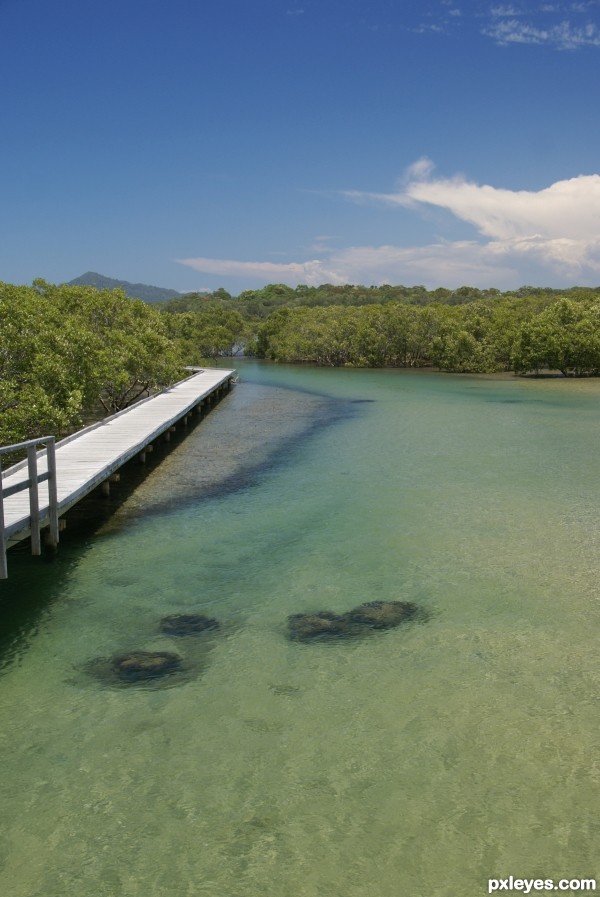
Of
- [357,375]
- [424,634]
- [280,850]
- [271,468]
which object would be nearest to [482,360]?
[357,375]

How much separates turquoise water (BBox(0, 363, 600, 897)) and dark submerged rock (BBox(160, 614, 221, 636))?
0.44 ft

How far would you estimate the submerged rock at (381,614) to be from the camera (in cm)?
664

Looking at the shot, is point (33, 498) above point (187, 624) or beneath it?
above

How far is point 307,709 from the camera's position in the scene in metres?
5.21

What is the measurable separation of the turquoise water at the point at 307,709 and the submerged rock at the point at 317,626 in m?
0.14

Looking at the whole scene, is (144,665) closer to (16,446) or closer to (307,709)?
(307,709)

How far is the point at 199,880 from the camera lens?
362 cm

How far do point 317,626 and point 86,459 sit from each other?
18.4ft

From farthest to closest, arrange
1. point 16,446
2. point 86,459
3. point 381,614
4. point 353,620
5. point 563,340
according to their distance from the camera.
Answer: point 563,340 → point 86,459 → point 381,614 → point 353,620 → point 16,446

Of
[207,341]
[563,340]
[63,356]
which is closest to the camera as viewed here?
[63,356]

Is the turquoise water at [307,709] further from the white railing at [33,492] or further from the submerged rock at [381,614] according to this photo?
the white railing at [33,492]

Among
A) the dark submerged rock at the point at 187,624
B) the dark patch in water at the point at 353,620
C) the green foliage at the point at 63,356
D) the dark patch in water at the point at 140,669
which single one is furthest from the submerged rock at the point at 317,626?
the green foliage at the point at 63,356

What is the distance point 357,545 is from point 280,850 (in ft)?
17.4

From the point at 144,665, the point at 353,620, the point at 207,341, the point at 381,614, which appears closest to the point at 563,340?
the point at 207,341
